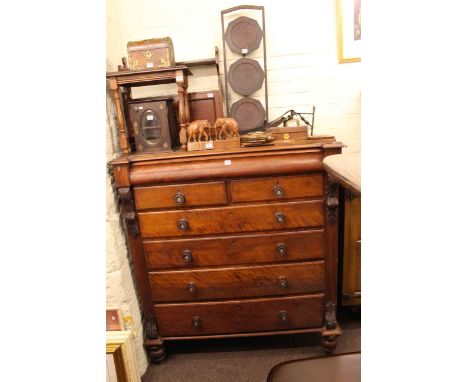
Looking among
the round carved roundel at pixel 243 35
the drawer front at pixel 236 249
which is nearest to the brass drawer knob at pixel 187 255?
the drawer front at pixel 236 249

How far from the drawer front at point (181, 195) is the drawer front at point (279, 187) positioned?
0.09 metres

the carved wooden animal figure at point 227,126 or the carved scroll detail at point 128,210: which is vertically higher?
the carved wooden animal figure at point 227,126

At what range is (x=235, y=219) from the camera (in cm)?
164

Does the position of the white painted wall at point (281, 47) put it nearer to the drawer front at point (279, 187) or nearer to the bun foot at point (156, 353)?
the drawer front at point (279, 187)

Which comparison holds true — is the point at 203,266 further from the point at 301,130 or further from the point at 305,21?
the point at 305,21

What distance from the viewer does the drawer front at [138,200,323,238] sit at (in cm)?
163

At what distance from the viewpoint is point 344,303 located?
2.04 m

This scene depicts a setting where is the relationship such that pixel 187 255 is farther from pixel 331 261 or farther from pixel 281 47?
pixel 281 47

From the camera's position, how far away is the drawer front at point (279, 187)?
1594 mm

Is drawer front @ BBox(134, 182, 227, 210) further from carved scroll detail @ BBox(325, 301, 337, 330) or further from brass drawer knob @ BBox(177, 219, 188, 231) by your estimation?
carved scroll detail @ BBox(325, 301, 337, 330)

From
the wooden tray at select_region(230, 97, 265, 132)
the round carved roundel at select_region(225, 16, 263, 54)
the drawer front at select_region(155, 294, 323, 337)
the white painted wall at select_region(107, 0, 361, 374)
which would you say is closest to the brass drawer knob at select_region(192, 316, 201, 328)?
the drawer front at select_region(155, 294, 323, 337)

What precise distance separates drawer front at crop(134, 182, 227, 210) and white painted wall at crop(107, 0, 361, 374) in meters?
0.76
